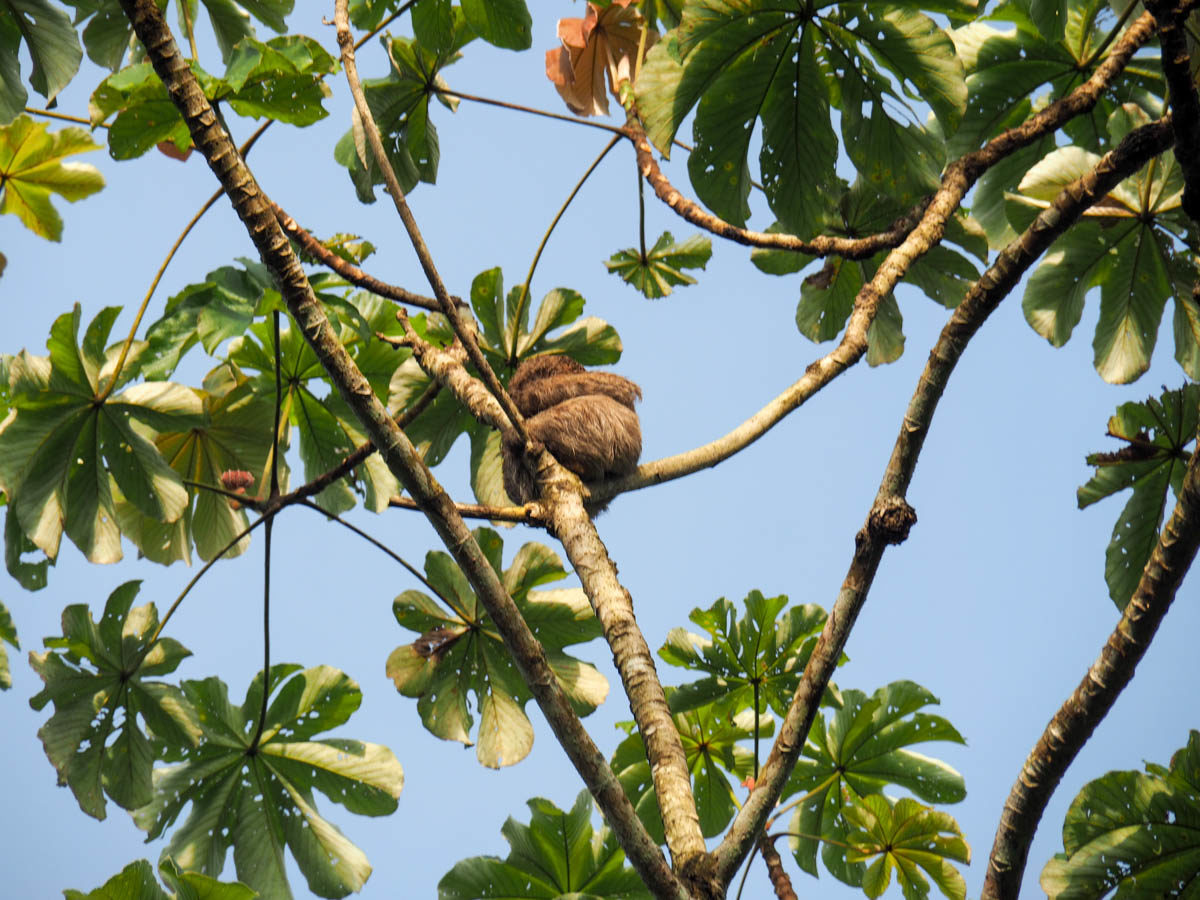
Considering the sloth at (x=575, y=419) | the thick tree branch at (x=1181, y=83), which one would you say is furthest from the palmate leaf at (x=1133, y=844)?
the sloth at (x=575, y=419)

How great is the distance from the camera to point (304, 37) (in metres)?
2.96

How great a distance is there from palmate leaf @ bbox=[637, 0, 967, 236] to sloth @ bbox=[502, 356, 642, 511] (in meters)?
0.96

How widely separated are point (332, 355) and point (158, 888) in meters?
1.53

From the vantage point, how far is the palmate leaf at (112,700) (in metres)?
3.14

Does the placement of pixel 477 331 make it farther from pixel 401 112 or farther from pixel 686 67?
pixel 686 67

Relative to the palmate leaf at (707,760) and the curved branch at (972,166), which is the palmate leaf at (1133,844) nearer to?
the palmate leaf at (707,760)

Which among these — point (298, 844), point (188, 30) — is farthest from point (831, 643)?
point (188, 30)

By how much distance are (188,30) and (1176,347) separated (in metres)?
4.59

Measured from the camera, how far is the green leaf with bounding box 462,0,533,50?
143 inches

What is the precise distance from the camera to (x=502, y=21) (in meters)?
3.70

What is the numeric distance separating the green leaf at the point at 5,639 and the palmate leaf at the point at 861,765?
3.64 meters

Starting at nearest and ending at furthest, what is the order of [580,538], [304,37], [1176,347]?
[580,538] < [304,37] < [1176,347]

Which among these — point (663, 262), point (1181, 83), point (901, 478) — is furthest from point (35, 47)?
point (1181, 83)

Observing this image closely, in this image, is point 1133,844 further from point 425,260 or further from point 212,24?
point 212,24
